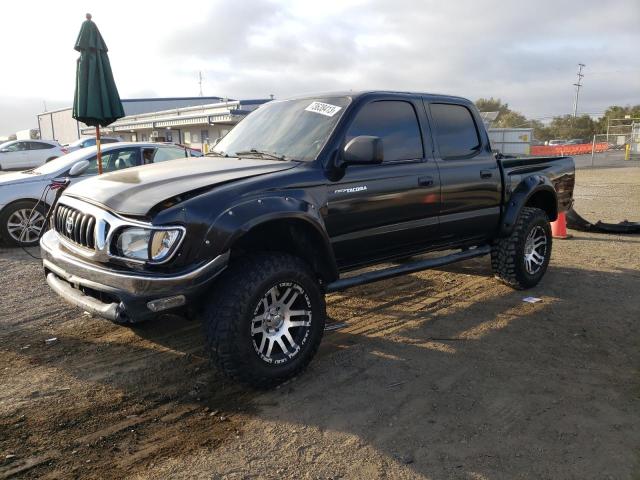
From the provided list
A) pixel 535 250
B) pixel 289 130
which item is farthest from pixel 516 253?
pixel 289 130

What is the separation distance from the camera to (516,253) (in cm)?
545

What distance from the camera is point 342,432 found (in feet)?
9.86

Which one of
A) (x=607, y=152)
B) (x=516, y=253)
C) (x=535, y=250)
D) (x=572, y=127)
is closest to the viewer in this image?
(x=516, y=253)

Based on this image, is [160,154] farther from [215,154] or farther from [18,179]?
[215,154]

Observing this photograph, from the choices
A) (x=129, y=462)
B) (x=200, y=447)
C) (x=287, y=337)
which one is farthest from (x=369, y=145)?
(x=129, y=462)

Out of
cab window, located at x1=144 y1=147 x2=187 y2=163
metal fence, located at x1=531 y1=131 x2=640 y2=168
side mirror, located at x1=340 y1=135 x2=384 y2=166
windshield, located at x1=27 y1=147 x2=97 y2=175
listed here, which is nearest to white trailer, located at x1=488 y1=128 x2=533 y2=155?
metal fence, located at x1=531 y1=131 x2=640 y2=168

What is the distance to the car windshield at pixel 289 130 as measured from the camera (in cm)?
399

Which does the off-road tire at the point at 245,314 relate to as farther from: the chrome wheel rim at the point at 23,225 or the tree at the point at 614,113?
the tree at the point at 614,113

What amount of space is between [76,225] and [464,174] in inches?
131

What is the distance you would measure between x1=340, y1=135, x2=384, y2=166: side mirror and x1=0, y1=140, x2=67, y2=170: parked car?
19795mm

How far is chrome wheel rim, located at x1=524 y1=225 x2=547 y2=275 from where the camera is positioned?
5.70 meters

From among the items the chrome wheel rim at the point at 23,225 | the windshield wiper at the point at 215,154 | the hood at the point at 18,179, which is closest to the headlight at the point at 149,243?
the windshield wiper at the point at 215,154

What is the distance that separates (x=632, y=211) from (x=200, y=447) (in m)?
11.4

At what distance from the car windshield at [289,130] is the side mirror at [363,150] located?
29cm
